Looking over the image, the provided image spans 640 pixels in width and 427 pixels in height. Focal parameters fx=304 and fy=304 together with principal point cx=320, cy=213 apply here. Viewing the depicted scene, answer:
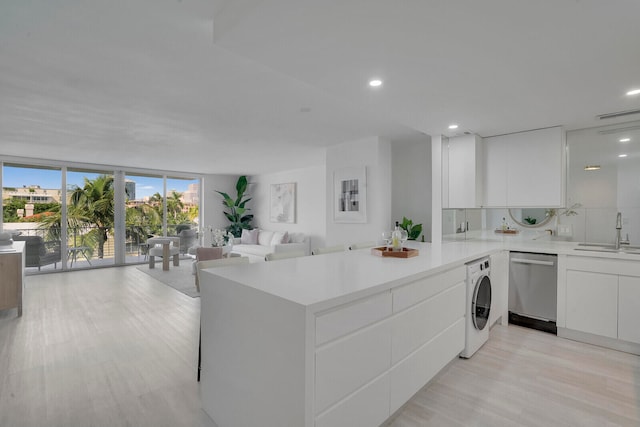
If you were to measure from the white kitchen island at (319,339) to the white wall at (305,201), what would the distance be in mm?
4832

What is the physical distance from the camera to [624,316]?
2607 millimetres

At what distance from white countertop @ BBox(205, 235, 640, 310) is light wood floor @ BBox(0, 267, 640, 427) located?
839 millimetres

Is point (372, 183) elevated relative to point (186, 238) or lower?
elevated

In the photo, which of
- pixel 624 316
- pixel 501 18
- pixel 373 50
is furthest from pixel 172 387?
pixel 624 316

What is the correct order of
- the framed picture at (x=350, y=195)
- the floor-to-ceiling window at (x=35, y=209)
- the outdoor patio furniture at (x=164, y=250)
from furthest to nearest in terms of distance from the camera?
the outdoor patio furniture at (x=164, y=250) < the floor-to-ceiling window at (x=35, y=209) < the framed picture at (x=350, y=195)

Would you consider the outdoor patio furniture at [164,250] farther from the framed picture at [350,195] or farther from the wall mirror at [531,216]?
the wall mirror at [531,216]

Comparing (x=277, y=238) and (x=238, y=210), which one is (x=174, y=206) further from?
(x=277, y=238)

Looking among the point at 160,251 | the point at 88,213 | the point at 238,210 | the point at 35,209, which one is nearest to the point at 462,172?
the point at 160,251

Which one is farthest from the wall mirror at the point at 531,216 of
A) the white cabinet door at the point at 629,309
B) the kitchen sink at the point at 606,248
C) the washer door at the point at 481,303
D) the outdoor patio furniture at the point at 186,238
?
the outdoor patio furniture at the point at 186,238

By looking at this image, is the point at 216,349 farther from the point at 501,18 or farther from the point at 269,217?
the point at 269,217

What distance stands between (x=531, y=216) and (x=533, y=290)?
107 centimetres

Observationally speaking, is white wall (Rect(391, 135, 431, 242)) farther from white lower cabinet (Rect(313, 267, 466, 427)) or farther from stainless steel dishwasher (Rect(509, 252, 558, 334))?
white lower cabinet (Rect(313, 267, 466, 427))

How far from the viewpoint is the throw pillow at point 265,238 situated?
750 cm

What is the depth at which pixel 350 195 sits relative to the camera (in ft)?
15.4
